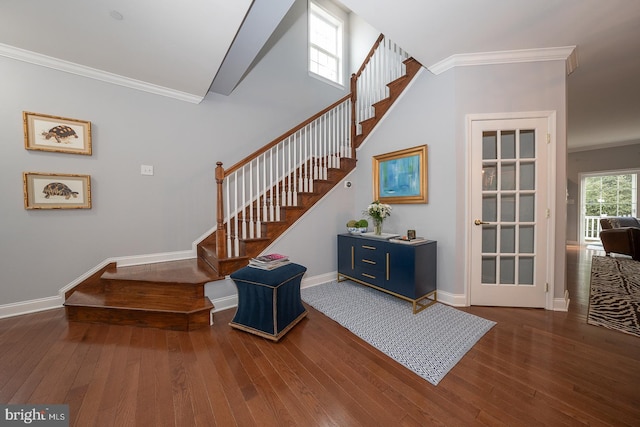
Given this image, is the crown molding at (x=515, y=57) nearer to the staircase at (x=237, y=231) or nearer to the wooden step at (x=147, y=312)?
the staircase at (x=237, y=231)

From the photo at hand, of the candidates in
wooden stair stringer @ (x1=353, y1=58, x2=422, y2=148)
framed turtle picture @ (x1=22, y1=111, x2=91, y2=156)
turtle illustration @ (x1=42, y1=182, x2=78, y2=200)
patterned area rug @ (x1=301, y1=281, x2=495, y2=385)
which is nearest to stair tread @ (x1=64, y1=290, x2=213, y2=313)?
turtle illustration @ (x1=42, y1=182, x2=78, y2=200)

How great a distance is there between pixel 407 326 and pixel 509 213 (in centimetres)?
171

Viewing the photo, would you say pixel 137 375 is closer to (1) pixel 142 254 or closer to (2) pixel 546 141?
(1) pixel 142 254

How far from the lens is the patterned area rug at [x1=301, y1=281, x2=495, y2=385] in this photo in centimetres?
181

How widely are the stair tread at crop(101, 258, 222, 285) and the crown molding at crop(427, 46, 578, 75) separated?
344cm

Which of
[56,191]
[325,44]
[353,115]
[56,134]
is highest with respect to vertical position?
[325,44]

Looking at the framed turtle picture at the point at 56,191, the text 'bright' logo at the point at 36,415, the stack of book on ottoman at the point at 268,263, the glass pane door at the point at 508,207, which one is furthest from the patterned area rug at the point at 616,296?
the framed turtle picture at the point at 56,191

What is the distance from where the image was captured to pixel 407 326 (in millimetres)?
2291

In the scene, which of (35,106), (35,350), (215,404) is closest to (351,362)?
(215,404)

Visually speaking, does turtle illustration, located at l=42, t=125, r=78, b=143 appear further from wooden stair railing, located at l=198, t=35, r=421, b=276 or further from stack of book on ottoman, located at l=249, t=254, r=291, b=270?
stack of book on ottoman, located at l=249, t=254, r=291, b=270

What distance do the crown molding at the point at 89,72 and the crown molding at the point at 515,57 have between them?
126 inches

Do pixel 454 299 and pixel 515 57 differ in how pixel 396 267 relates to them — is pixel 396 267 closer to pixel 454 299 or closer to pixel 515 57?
pixel 454 299

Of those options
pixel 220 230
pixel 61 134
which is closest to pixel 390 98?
pixel 220 230

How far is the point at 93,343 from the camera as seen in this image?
204 cm
